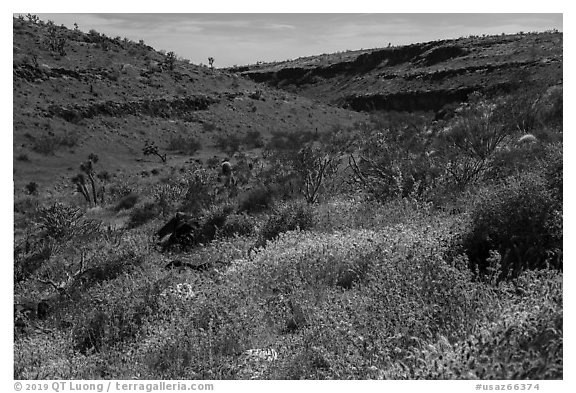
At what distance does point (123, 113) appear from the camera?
35.4m

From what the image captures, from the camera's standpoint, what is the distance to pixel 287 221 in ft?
29.3

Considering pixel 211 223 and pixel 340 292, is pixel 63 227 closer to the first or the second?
pixel 211 223

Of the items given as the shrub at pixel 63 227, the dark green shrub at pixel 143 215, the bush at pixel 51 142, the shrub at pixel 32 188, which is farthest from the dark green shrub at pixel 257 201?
the bush at pixel 51 142

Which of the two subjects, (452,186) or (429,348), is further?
(452,186)

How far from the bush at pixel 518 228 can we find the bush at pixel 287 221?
361 centimetres

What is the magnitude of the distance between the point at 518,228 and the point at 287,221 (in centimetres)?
438

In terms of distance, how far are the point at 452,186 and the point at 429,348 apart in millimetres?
6904

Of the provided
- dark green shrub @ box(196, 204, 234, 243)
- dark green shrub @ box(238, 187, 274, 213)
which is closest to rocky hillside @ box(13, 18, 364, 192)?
dark green shrub @ box(238, 187, 274, 213)

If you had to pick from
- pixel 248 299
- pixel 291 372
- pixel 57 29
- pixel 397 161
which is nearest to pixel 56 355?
pixel 248 299

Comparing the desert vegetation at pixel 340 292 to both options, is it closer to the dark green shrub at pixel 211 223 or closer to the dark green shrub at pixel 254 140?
the dark green shrub at pixel 211 223

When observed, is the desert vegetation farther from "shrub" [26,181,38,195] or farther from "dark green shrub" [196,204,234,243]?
"shrub" [26,181,38,195]

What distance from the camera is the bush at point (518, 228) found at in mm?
5000
